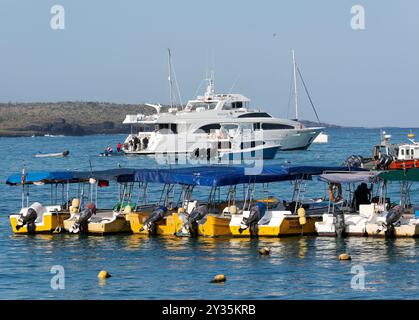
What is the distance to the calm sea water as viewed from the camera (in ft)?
104

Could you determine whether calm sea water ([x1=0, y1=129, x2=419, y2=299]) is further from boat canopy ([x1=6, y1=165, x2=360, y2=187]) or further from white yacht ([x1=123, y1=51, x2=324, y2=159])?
white yacht ([x1=123, y1=51, x2=324, y2=159])

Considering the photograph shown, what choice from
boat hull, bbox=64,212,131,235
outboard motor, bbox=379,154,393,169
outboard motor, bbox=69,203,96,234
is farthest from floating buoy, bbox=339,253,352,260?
outboard motor, bbox=379,154,393,169

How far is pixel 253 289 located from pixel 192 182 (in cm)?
1139

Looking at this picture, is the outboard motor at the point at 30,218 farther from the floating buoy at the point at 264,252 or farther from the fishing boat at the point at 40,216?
the floating buoy at the point at 264,252

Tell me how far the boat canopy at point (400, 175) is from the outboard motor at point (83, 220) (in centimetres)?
1207

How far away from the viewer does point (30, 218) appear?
44.8m

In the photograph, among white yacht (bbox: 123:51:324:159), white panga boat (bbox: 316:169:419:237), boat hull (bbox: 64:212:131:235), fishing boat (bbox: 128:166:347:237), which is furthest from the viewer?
white yacht (bbox: 123:51:324:159)

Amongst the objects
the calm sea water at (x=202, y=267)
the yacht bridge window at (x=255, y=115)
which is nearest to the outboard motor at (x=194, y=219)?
the calm sea water at (x=202, y=267)

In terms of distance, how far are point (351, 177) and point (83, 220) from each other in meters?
11.1

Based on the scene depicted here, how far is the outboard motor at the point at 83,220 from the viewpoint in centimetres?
4397

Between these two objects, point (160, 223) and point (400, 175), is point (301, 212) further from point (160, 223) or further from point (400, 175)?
point (160, 223)

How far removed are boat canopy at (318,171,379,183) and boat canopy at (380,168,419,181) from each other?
347mm

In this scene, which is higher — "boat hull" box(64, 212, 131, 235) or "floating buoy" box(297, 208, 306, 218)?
"floating buoy" box(297, 208, 306, 218)
